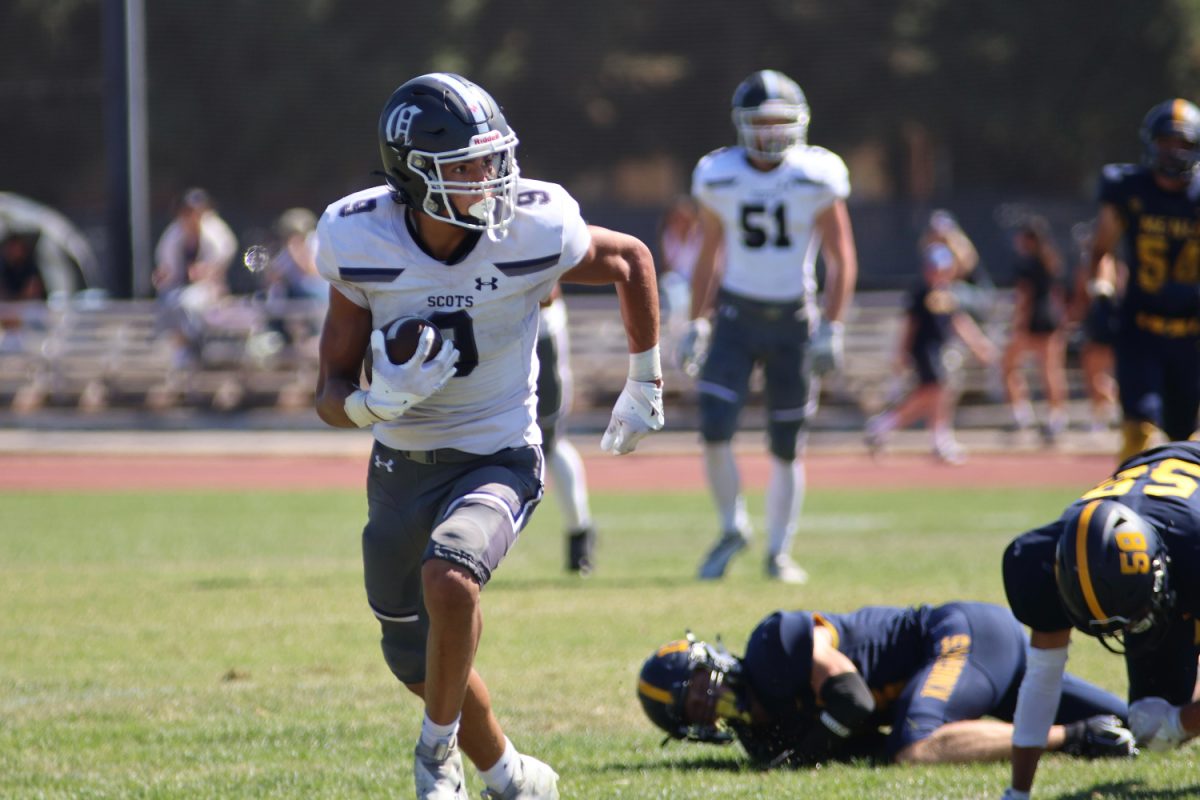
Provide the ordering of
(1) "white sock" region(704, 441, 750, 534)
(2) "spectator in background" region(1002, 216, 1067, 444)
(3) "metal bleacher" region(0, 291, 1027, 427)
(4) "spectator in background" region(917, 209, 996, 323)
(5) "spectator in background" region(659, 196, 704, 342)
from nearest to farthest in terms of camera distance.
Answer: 1. (1) "white sock" region(704, 441, 750, 534)
2. (4) "spectator in background" region(917, 209, 996, 323)
3. (2) "spectator in background" region(1002, 216, 1067, 444)
4. (5) "spectator in background" region(659, 196, 704, 342)
5. (3) "metal bleacher" region(0, 291, 1027, 427)

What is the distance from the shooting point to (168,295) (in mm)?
18547

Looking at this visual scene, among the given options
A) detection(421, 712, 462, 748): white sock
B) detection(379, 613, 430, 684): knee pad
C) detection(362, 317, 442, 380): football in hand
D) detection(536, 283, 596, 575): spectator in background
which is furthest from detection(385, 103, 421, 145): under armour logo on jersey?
detection(536, 283, 596, 575): spectator in background

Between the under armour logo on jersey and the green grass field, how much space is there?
5.67 feet

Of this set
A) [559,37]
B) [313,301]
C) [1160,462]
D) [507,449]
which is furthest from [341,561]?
[559,37]

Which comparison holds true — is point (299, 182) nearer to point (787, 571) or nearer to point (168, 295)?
point (168, 295)

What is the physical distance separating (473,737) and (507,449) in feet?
2.45

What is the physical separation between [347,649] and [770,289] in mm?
2930

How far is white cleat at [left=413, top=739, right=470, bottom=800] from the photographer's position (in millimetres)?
3949

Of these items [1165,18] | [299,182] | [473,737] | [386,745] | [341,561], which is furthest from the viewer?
[299,182]

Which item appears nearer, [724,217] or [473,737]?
[473,737]

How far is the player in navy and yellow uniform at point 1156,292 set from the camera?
7.57m

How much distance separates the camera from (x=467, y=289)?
4.23 metres

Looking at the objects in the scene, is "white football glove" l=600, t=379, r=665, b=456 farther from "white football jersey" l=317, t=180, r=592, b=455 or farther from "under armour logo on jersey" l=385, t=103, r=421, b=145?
"under armour logo on jersey" l=385, t=103, r=421, b=145

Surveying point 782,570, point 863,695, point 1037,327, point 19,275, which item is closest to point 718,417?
point 782,570
